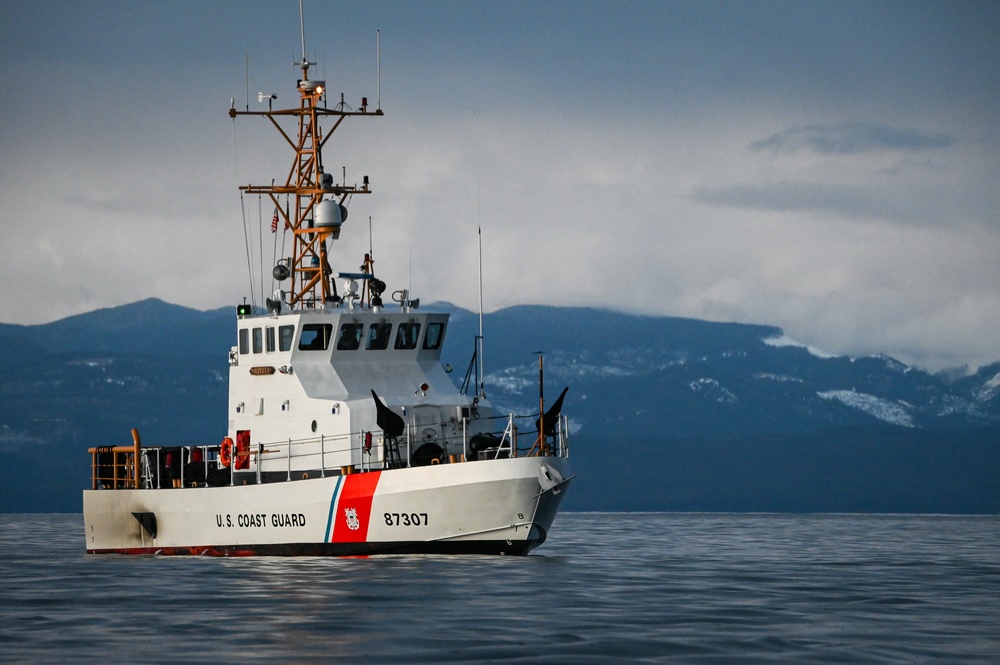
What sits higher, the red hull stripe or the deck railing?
the deck railing

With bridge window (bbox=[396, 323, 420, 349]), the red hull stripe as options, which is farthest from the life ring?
bridge window (bbox=[396, 323, 420, 349])

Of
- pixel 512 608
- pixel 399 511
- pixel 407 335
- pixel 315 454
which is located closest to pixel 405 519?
pixel 399 511

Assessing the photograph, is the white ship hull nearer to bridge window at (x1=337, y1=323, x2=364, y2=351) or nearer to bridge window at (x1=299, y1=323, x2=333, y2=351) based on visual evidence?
bridge window at (x1=299, y1=323, x2=333, y2=351)

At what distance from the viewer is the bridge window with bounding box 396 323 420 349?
118ft

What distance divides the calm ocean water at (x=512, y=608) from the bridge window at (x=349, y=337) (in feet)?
17.6

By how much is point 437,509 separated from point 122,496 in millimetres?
10906

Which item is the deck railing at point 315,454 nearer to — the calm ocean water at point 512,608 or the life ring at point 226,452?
the life ring at point 226,452

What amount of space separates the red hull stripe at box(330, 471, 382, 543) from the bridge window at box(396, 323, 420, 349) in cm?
491

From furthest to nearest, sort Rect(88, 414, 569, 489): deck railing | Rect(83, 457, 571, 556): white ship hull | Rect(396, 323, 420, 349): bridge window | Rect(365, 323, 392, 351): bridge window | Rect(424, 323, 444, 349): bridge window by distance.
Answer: Rect(424, 323, 444, 349): bridge window → Rect(396, 323, 420, 349): bridge window → Rect(365, 323, 392, 351): bridge window → Rect(88, 414, 569, 489): deck railing → Rect(83, 457, 571, 556): white ship hull

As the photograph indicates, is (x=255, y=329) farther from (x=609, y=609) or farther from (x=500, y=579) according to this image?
(x=609, y=609)

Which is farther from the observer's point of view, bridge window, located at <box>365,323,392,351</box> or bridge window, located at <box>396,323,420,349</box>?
bridge window, located at <box>396,323,420,349</box>

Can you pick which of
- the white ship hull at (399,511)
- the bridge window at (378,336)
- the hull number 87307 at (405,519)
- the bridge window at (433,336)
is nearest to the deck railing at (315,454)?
the white ship hull at (399,511)

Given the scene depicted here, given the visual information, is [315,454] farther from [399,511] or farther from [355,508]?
[399,511]

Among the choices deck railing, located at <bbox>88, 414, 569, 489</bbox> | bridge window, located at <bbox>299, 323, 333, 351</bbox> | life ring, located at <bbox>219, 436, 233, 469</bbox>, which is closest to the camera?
deck railing, located at <bbox>88, 414, 569, 489</bbox>
